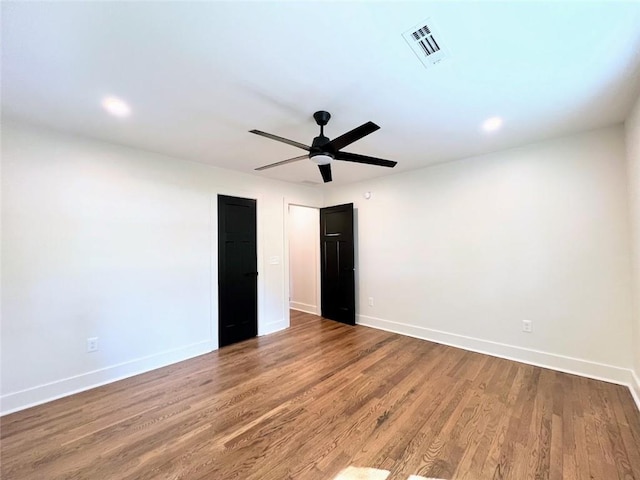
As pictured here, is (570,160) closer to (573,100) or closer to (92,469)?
(573,100)

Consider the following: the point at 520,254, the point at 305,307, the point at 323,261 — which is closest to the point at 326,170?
the point at 520,254

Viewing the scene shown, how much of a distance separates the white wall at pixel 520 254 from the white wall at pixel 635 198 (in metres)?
0.20

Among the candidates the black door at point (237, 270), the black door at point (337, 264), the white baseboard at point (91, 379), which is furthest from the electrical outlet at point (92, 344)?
the black door at point (337, 264)

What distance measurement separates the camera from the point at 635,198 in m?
2.28

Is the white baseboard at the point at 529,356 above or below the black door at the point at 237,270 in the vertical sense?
below

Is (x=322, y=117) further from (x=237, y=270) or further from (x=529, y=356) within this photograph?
(x=529, y=356)

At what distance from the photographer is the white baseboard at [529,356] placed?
102 inches

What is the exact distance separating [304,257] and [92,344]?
144 inches

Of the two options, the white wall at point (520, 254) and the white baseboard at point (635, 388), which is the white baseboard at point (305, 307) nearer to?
the white wall at point (520, 254)

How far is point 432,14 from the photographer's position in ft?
4.42

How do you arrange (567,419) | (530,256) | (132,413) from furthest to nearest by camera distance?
(530,256), (132,413), (567,419)

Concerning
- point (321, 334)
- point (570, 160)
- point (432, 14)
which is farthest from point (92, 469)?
point (570, 160)

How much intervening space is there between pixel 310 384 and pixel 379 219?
2787 mm

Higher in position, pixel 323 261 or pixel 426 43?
pixel 426 43
